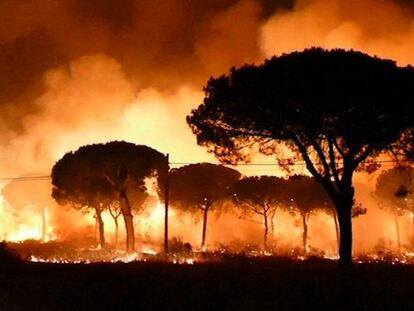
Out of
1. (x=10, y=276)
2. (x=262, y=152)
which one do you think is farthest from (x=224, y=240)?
(x=10, y=276)

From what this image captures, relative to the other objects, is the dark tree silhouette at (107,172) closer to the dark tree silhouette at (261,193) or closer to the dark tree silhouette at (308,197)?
the dark tree silhouette at (261,193)

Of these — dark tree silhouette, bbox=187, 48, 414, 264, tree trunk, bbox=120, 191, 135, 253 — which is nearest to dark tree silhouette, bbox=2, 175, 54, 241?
tree trunk, bbox=120, 191, 135, 253

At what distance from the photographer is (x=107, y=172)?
33.5 metres

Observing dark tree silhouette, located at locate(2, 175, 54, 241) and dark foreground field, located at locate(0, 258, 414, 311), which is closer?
dark foreground field, located at locate(0, 258, 414, 311)

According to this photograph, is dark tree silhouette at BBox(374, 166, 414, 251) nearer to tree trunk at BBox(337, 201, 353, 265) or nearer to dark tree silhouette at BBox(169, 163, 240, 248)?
dark tree silhouette at BBox(169, 163, 240, 248)

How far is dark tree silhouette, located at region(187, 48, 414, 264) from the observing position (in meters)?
19.1

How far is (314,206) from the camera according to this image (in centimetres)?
4297

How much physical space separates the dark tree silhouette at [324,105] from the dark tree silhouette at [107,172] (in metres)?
12.8

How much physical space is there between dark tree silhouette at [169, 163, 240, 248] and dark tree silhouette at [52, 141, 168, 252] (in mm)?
7326

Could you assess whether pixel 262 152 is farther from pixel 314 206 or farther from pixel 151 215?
pixel 151 215

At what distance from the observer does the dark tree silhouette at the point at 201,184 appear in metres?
43.8

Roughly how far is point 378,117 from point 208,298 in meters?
10.4

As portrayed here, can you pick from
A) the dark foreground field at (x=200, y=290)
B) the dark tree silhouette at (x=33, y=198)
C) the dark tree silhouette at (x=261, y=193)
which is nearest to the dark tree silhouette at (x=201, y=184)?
the dark tree silhouette at (x=261, y=193)

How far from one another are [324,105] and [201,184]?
83.0ft
